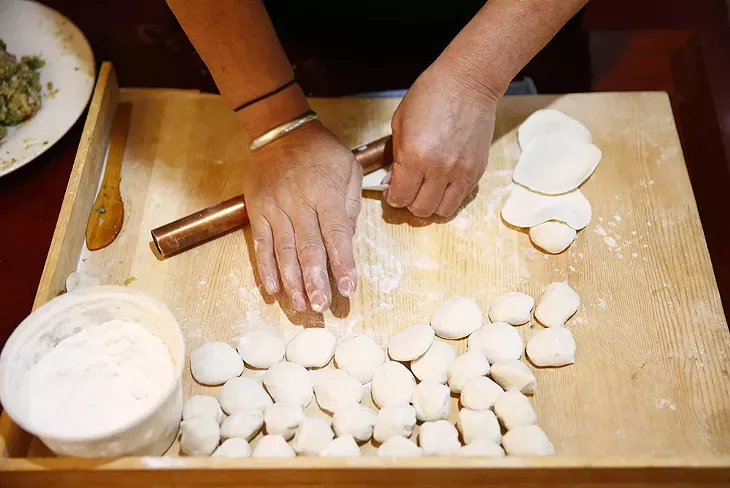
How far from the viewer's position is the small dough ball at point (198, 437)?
993 millimetres

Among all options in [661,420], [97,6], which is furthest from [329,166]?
[97,6]

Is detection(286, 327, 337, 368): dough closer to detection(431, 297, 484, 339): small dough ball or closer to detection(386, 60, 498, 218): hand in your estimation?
detection(431, 297, 484, 339): small dough ball

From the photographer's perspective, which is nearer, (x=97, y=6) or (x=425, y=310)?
(x=425, y=310)

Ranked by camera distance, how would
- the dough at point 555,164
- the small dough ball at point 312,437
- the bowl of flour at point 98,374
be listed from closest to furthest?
1. the bowl of flour at point 98,374
2. the small dough ball at point 312,437
3. the dough at point 555,164

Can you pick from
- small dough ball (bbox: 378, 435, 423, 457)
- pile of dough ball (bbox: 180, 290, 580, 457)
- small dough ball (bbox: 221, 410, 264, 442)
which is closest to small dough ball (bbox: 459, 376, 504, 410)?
pile of dough ball (bbox: 180, 290, 580, 457)

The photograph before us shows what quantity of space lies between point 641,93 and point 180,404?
44.6 inches

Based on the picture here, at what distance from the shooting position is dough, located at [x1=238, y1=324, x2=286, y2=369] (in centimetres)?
110

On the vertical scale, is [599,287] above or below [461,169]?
below

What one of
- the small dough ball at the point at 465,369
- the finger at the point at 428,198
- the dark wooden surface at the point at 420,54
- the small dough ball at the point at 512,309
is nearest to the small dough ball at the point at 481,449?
the small dough ball at the point at 465,369

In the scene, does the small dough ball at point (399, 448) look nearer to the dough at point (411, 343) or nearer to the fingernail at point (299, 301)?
the dough at point (411, 343)

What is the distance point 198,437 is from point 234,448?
0.18 feet

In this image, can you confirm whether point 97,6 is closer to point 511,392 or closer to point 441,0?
point 441,0

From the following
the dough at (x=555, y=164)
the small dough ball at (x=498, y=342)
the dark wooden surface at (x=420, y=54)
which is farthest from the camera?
the dark wooden surface at (x=420, y=54)

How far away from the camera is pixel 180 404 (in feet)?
3.31
